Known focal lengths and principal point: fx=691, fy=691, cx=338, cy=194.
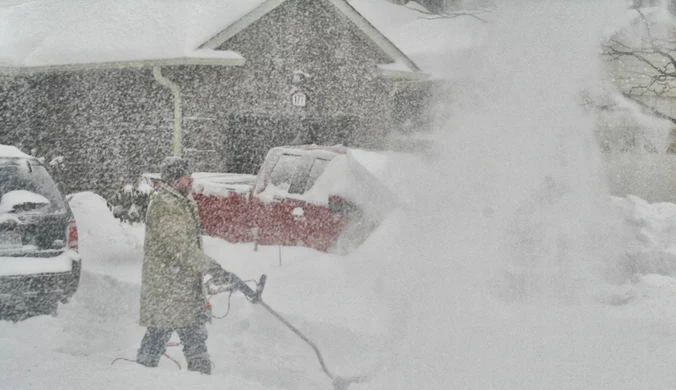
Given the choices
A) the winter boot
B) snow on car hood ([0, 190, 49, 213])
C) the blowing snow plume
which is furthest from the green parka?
snow on car hood ([0, 190, 49, 213])

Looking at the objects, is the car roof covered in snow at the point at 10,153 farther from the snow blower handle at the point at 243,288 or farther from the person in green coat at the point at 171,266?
the snow blower handle at the point at 243,288

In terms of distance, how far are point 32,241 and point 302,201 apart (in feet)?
9.28

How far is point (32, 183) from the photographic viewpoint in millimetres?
5859

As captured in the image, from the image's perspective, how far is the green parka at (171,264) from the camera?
4055 mm

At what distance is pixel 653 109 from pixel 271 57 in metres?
8.33

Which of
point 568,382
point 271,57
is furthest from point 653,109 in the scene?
point 568,382

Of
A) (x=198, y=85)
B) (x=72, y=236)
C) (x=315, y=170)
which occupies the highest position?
(x=198, y=85)

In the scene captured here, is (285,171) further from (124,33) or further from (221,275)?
(124,33)

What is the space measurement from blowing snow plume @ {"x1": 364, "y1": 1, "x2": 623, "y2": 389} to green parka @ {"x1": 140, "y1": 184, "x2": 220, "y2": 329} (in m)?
1.52

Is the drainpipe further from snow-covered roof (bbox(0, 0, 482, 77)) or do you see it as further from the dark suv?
the dark suv

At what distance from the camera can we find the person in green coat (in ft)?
13.3

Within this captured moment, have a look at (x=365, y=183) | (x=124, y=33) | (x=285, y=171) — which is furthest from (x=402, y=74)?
(x=365, y=183)

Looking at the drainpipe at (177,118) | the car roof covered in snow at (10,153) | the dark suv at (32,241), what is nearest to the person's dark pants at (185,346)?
the dark suv at (32,241)

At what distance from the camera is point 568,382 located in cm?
463
